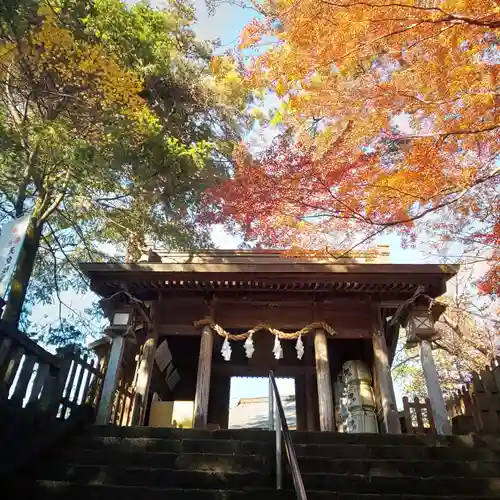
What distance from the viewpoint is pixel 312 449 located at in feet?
17.0

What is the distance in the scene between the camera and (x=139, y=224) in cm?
1170

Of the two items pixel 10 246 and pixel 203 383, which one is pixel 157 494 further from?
pixel 10 246

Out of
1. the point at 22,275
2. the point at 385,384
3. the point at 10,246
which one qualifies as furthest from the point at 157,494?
the point at 22,275

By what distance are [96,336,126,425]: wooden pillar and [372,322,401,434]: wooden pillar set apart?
18.2 ft

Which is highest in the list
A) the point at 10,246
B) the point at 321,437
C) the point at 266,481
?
the point at 10,246

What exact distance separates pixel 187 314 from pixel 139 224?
11.7ft

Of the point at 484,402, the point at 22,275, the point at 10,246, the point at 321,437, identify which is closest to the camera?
the point at 321,437

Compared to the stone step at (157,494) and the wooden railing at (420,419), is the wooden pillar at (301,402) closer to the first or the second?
the wooden railing at (420,419)

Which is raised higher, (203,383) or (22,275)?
(22,275)

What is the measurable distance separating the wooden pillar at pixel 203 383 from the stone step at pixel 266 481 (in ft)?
12.0

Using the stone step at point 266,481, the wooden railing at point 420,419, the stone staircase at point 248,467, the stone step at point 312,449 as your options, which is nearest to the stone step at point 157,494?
the stone staircase at point 248,467

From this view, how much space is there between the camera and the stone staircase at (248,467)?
13.0 ft

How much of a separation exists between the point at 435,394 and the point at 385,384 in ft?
3.57

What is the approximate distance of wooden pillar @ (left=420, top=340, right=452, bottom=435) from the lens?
7.32 meters
